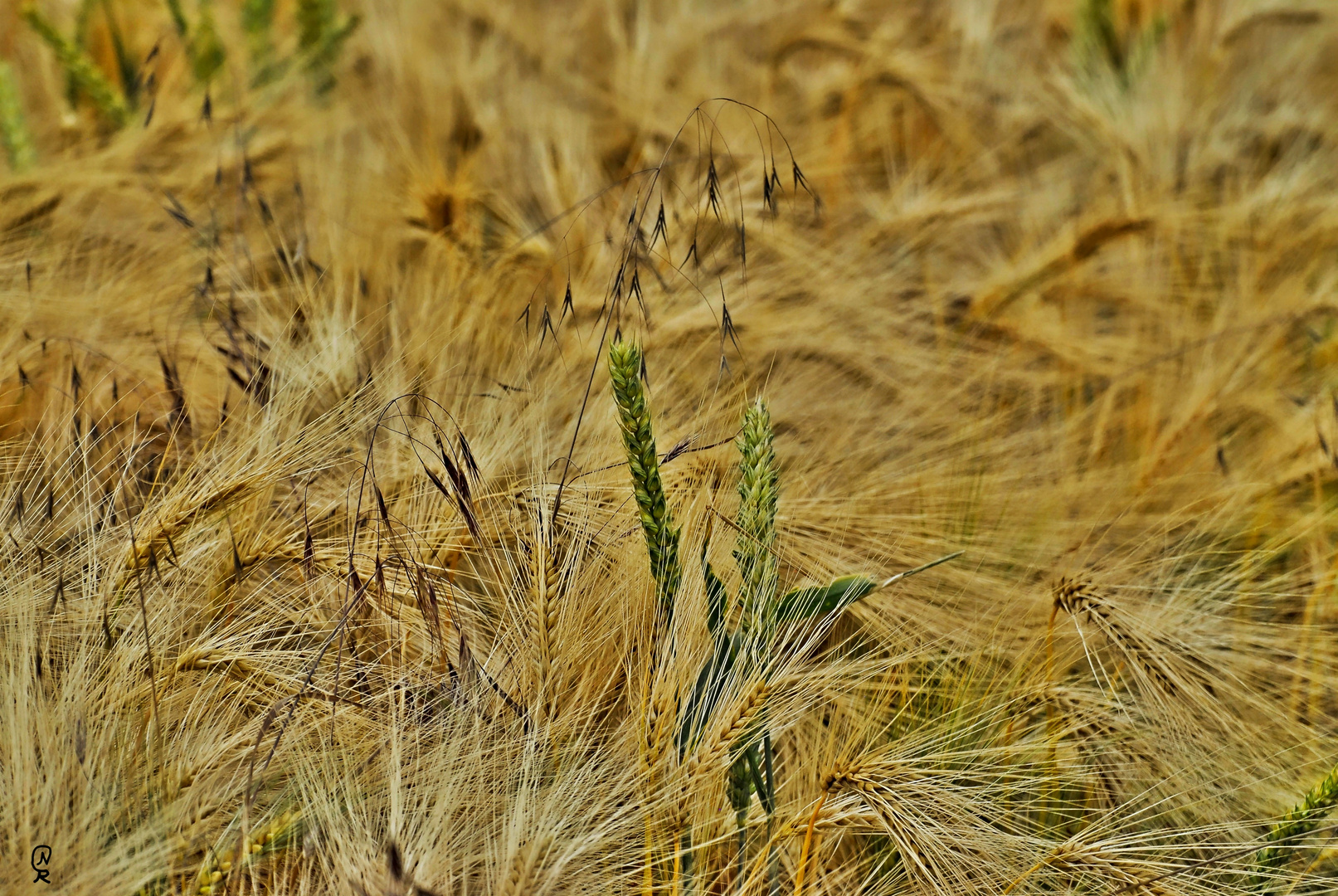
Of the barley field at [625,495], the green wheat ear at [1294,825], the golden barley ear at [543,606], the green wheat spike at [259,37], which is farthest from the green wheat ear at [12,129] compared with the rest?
the green wheat ear at [1294,825]

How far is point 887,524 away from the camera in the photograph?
113 cm

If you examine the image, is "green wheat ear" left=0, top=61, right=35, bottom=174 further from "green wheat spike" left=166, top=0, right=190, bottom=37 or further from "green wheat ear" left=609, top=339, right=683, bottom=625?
"green wheat ear" left=609, top=339, right=683, bottom=625

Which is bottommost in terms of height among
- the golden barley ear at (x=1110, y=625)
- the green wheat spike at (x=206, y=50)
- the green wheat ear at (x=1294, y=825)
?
A: the green wheat ear at (x=1294, y=825)

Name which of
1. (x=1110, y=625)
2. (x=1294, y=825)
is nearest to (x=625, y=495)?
(x=1110, y=625)

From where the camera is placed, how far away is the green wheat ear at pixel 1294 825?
89 cm

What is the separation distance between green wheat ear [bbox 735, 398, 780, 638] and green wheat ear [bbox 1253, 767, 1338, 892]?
485 mm

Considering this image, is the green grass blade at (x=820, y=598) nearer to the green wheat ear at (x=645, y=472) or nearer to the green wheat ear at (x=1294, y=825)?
the green wheat ear at (x=645, y=472)

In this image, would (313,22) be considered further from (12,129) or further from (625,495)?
(625,495)

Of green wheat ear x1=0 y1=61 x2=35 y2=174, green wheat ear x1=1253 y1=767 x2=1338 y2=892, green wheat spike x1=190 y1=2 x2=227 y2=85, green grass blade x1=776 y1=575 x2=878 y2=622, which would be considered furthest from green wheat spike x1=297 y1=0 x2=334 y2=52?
green wheat ear x1=1253 y1=767 x2=1338 y2=892

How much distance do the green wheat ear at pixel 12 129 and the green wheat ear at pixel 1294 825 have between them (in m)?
1.79

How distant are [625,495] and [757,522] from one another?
21 cm

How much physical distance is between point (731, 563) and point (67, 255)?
39.6 inches

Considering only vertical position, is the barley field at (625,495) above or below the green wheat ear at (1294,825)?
above

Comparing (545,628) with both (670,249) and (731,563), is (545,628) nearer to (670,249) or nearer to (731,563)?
(731,563)
